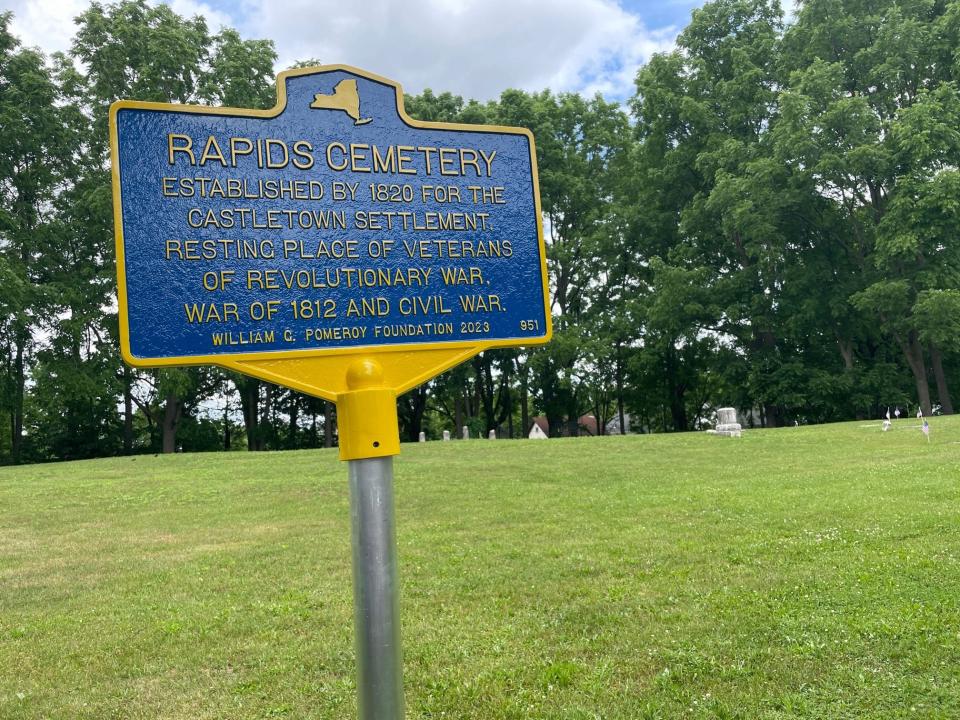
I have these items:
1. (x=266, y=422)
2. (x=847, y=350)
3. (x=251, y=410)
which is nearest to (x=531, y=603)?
(x=847, y=350)

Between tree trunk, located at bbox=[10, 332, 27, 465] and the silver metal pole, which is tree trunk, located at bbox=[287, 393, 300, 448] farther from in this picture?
the silver metal pole

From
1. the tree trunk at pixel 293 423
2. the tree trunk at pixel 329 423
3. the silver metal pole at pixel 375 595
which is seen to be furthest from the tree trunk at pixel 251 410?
the silver metal pole at pixel 375 595

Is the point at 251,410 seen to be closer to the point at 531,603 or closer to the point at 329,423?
the point at 329,423

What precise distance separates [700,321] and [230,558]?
2669cm

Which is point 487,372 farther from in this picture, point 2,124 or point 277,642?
point 277,642

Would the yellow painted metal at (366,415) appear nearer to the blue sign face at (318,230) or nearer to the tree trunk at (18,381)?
the blue sign face at (318,230)

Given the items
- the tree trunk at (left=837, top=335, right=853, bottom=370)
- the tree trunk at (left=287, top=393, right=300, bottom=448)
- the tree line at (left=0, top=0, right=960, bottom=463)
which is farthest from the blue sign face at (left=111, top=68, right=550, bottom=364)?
the tree trunk at (left=287, top=393, right=300, bottom=448)

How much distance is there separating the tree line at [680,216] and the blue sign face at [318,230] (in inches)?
943

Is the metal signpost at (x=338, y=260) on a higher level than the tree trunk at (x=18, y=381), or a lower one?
lower

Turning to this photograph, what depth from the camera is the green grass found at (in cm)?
420

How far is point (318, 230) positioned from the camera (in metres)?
3.26

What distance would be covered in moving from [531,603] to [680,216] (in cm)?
2959

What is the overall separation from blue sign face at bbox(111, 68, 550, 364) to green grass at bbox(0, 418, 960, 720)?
2247 millimetres

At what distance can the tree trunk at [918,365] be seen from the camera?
26.3 meters
